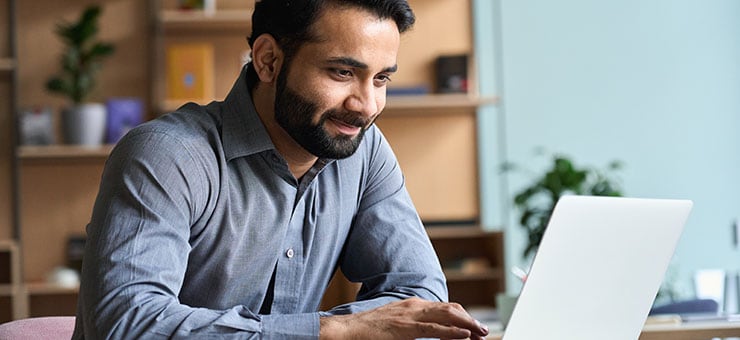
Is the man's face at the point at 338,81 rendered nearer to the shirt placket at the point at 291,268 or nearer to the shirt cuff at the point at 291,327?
the shirt placket at the point at 291,268

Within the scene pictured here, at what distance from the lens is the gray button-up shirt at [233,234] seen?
1.41m

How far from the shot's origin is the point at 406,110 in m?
4.86

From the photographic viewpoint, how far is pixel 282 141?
1737mm

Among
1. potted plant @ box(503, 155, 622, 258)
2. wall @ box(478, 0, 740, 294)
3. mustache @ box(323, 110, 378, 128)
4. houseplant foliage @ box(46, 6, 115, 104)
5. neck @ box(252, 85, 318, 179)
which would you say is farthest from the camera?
wall @ box(478, 0, 740, 294)

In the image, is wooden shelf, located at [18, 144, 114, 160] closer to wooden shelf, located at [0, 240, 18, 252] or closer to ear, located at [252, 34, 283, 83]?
wooden shelf, located at [0, 240, 18, 252]

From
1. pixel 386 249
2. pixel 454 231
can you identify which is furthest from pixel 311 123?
pixel 454 231

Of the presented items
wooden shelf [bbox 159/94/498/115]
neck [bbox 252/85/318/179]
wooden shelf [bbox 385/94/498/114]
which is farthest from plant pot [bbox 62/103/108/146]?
neck [bbox 252/85/318/179]

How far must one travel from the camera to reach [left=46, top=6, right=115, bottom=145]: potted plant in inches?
180

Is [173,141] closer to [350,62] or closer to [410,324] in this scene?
[350,62]

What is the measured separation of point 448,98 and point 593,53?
0.84 meters

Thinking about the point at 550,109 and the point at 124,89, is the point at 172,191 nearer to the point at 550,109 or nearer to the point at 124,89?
the point at 124,89

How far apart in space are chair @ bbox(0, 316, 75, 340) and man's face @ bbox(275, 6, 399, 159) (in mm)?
475

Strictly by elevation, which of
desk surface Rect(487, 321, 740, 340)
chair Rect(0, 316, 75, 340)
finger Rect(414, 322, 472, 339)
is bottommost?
desk surface Rect(487, 321, 740, 340)

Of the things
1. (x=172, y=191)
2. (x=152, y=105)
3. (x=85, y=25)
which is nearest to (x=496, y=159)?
(x=152, y=105)
